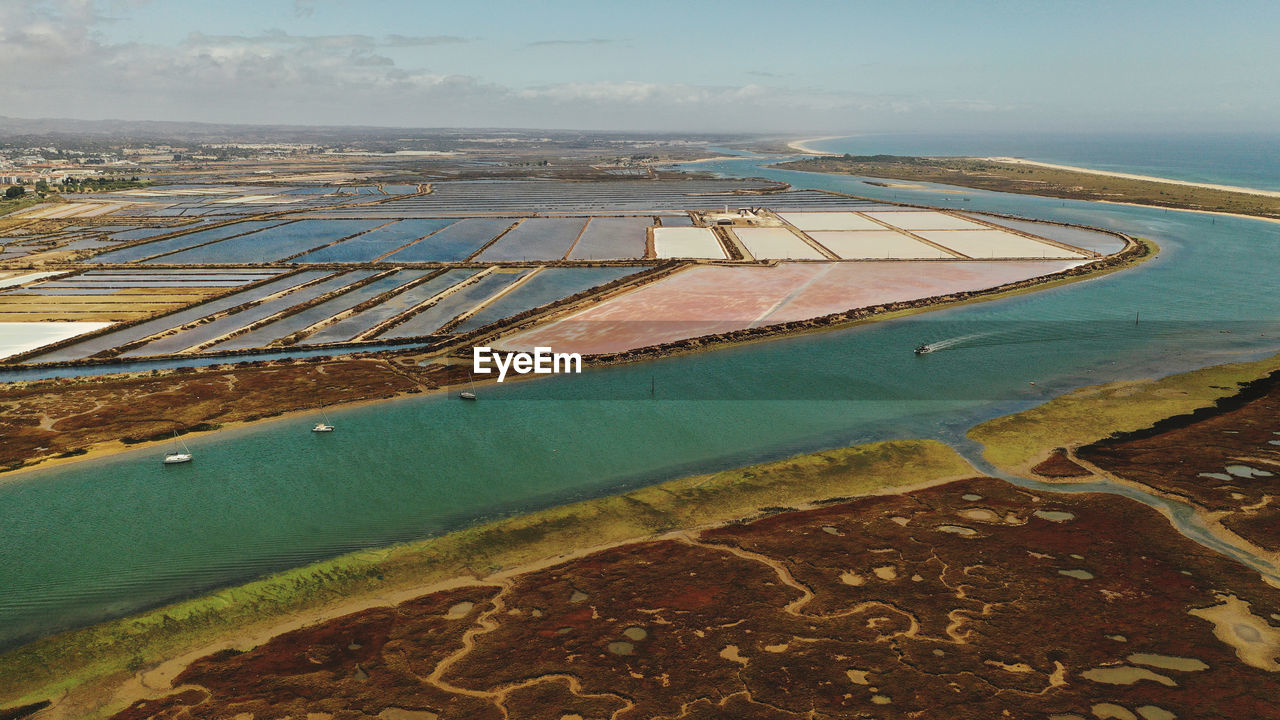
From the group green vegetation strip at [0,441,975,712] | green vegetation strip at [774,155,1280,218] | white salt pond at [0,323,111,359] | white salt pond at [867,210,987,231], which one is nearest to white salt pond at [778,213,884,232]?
white salt pond at [867,210,987,231]

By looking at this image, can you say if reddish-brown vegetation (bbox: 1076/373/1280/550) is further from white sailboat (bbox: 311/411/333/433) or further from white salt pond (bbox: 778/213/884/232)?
white salt pond (bbox: 778/213/884/232)

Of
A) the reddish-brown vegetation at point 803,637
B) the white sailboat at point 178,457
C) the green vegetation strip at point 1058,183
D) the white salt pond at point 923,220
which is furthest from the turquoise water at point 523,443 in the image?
the green vegetation strip at point 1058,183

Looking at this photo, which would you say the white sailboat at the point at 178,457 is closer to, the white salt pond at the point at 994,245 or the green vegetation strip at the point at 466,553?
the green vegetation strip at the point at 466,553

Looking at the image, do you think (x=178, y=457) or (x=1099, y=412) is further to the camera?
(x=1099, y=412)

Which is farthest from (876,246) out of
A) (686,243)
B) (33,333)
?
(33,333)

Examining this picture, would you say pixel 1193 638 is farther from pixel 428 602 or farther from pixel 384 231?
pixel 384 231

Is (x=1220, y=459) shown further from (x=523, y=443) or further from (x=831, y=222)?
(x=831, y=222)
